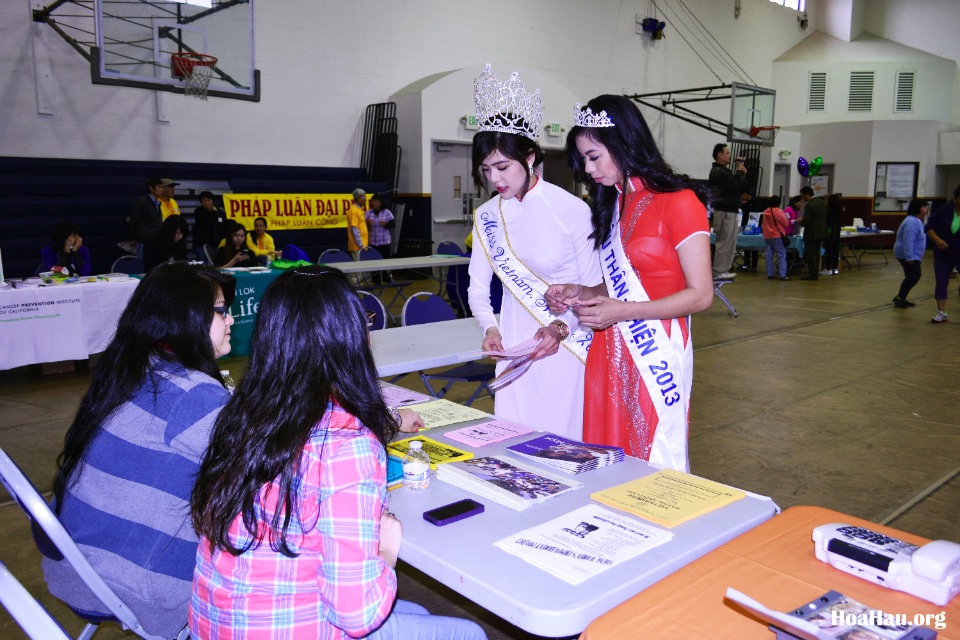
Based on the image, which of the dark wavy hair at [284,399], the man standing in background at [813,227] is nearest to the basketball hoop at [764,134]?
the man standing in background at [813,227]

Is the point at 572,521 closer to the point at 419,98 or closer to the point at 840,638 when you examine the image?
the point at 840,638

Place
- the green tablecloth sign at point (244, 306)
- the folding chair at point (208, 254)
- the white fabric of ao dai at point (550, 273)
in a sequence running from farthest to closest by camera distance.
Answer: the folding chair at point (208, 254), the green tablecloth sign at point (244, 306), the white fabric of ao dai at point (550, 273)

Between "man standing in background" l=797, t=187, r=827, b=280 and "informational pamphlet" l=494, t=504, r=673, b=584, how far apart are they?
1020cm

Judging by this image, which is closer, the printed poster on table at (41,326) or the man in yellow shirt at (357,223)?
the printed poster on table at (41,326)

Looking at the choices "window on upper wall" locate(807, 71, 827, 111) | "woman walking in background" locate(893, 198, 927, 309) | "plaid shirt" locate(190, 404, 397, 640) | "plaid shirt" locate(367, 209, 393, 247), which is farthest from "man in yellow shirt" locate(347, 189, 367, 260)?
"window on upper wall" locate(807, 71, 827, 111)

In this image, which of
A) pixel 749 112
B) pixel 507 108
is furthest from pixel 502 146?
pixel 749 112

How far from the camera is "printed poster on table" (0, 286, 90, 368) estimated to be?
15.3 ft

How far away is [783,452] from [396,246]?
805 centimetres

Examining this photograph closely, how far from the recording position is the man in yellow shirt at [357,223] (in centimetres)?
942

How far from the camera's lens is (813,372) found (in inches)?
204

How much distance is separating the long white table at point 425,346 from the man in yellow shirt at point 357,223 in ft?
21.0

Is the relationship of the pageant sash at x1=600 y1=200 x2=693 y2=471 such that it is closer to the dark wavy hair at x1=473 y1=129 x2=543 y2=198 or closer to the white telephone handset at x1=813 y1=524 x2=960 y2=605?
the dark wavy hair at x1=473 y1=129 x2=543 y2=198

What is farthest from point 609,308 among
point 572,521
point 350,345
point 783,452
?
point 783,452

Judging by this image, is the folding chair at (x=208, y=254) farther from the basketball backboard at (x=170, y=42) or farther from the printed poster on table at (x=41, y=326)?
the printed poster on table at (x=41, y=326)
